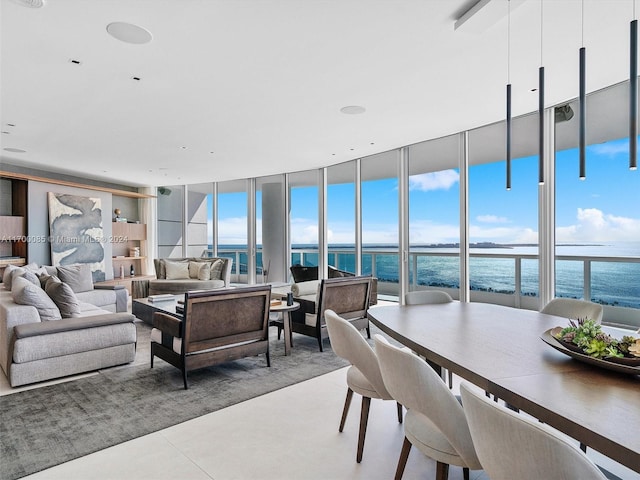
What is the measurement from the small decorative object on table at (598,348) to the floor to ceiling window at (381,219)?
4673 mm

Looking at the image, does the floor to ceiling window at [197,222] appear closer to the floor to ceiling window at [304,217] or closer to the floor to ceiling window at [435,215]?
the floor to ceiling window at [304,217]

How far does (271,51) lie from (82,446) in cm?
302

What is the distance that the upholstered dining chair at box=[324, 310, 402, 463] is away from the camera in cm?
200

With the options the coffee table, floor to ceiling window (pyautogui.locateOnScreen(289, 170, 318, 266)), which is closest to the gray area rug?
Answer: the coffee table

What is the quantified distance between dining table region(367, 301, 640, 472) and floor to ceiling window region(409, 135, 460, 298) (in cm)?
309

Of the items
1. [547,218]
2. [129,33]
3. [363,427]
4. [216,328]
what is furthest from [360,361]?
[547,218]

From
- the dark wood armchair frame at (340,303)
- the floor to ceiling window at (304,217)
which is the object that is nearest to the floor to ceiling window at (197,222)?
the floor to ceiling window at (304,217)

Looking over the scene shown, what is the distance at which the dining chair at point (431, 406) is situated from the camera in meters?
1.41

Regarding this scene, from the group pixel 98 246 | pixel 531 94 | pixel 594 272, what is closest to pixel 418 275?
pixel 594 272

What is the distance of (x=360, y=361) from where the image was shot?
2.04 meters

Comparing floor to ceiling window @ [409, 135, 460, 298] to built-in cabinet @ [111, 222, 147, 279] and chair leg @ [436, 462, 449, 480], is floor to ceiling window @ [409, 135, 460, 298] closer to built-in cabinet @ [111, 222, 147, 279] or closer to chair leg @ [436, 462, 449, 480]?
chair leg @ [436, 462, 449, 480]

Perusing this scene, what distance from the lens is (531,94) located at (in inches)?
149

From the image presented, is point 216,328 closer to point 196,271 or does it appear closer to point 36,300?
point 36,300

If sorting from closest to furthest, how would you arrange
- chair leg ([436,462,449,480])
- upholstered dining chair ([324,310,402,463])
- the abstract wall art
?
1. chair leg ([436,462,449,480])
2. upholstered dining chair ([324,310,402,463])
3. the abstract wall art
